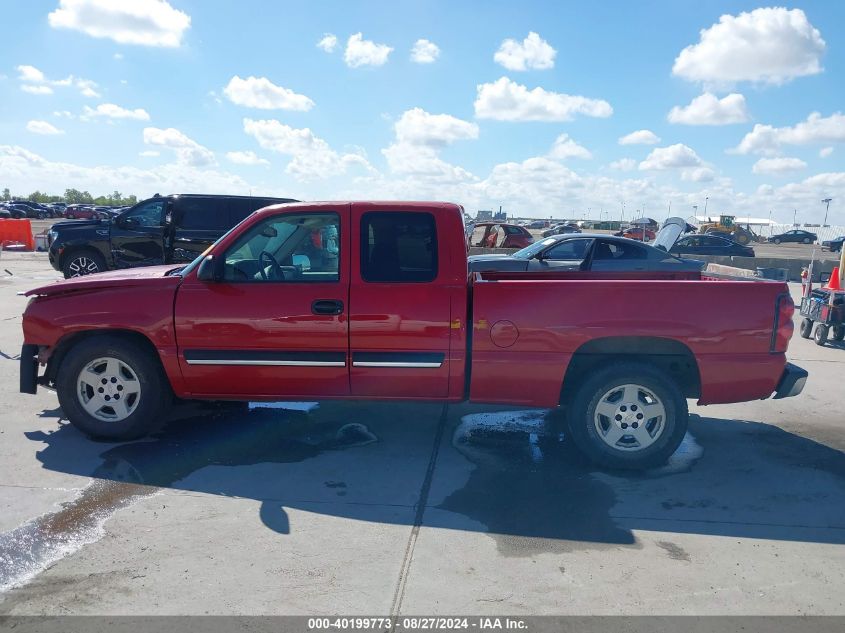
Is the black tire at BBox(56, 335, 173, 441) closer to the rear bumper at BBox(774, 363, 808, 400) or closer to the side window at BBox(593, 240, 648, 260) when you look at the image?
the rear bumper at BBox(774, 363, 808, 400)

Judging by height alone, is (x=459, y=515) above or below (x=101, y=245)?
below

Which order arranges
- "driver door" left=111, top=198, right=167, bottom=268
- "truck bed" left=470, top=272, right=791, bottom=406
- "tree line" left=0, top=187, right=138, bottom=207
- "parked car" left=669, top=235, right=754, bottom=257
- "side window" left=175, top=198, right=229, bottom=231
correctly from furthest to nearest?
"tree line" left=0, top=187, right=138, bottom=207
"parked car" left=669, top=235, right=754, bottom=257
"driver door" left=111, top=198, right=167, bottom=268
"side window" left=175, top=198, right=229, bottom=231
"truck bed" left=470, top=272, right=791, bottom=406

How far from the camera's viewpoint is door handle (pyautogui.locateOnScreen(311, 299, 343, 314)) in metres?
4.63

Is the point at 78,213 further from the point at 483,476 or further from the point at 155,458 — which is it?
the point at 483,476

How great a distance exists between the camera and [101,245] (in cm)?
1273

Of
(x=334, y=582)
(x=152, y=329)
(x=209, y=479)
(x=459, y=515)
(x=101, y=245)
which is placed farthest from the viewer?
(x=101, y=245)

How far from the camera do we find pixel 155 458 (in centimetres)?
475

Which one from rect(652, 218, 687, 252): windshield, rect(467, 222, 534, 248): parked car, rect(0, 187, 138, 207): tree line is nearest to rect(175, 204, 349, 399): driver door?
rect(652, 218, 687, 252): windshield

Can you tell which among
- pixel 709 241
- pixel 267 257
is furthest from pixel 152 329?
pixel 709 241

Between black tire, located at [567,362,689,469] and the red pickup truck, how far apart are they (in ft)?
0.03

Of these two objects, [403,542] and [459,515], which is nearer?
[403,542]

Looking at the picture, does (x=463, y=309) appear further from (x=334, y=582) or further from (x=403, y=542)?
(x=334, y=582)

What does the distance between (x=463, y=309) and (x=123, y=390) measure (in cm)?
273
